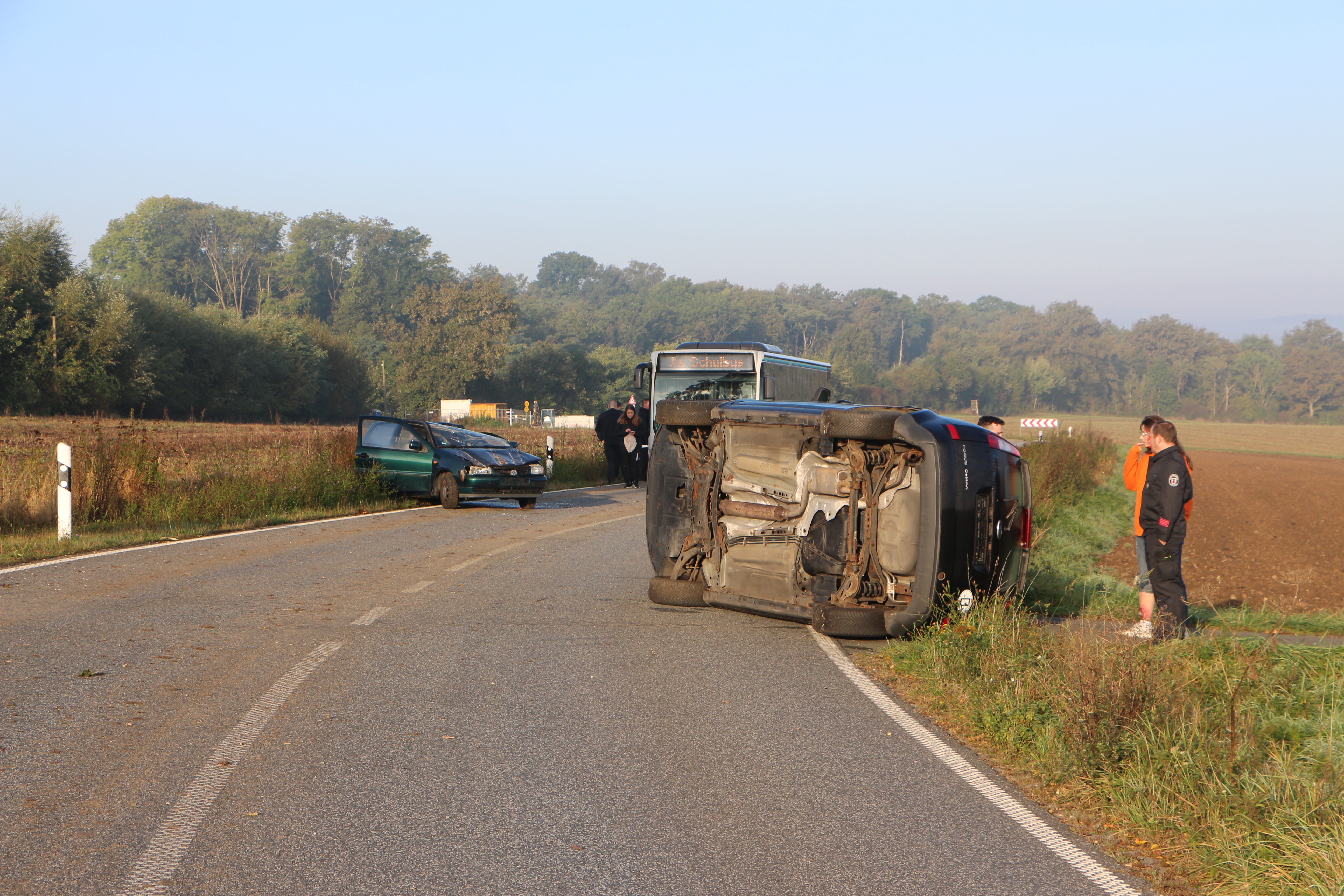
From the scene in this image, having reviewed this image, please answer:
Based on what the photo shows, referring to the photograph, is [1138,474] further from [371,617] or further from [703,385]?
[703,385]

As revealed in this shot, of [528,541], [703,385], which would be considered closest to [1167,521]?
[528,541]

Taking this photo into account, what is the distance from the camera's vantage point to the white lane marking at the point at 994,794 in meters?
4.27

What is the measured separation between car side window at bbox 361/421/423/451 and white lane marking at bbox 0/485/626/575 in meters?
1.23

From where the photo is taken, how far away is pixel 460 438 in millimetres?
21344

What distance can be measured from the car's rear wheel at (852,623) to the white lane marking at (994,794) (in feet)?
0.92

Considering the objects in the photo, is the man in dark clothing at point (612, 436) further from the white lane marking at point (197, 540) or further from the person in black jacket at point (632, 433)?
the white lane marking at point (197, 540)

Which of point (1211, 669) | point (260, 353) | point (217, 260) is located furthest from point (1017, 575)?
point (217, 260)

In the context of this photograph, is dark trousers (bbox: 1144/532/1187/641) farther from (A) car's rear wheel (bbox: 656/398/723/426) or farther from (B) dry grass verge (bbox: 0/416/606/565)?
(B) dry grass verge (bbox: 0/416/606/565)

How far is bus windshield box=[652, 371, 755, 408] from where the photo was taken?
77.5ft

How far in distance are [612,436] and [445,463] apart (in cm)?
829

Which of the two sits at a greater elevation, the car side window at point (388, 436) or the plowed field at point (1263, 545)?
the car side window at point (388, 436)

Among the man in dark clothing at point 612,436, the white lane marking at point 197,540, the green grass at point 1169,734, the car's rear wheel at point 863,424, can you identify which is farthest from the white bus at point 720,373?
the green grass at point 1169,734

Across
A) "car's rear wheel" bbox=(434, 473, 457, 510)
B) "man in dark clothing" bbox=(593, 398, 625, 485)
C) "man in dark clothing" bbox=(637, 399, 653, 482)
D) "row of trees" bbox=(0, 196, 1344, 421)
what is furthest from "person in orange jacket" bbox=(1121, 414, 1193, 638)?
"row of trees" bbox=(0, 196, 1344, 421)

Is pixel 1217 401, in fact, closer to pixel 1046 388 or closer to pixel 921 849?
pixel 1046 388
